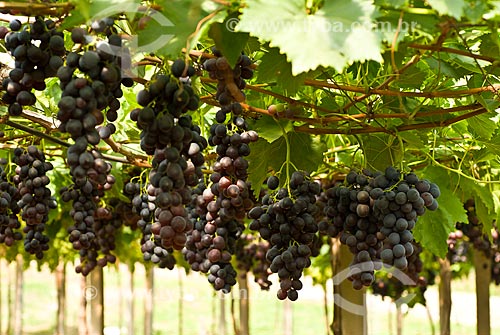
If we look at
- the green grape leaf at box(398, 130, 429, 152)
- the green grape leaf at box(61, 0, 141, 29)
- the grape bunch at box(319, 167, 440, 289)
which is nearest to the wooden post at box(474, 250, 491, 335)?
the green grape leaf at box(398, 130, 429, 152)

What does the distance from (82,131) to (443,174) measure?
1833 millimetres

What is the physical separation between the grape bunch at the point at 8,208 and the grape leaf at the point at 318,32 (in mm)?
2109

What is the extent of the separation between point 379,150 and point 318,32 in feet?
4.47

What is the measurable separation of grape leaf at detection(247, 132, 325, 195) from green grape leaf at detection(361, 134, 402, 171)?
0.66ft

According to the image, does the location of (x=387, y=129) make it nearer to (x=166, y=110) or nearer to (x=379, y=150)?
(x=379, y=150)

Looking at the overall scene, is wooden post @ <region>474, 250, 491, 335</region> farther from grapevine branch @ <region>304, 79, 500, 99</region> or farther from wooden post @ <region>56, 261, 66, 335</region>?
wooden post @ <region>56, 261, 66, 335</region>

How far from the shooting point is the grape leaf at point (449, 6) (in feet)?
4.26

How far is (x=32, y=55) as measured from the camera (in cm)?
159

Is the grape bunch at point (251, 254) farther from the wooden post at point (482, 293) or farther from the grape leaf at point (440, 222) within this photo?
the grape leaf at point (440, 222)

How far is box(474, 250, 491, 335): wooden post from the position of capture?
612cm

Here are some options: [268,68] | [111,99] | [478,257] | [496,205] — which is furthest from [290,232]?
[478,257]

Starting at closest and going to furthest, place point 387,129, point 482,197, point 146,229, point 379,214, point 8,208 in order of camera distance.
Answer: point 379,214, point 387,129, point 482,197, point 8,208, point 146,229

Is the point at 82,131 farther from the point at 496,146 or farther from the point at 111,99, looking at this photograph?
the point at 496,146

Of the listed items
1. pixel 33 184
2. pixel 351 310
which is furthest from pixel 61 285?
pixel 33 184
